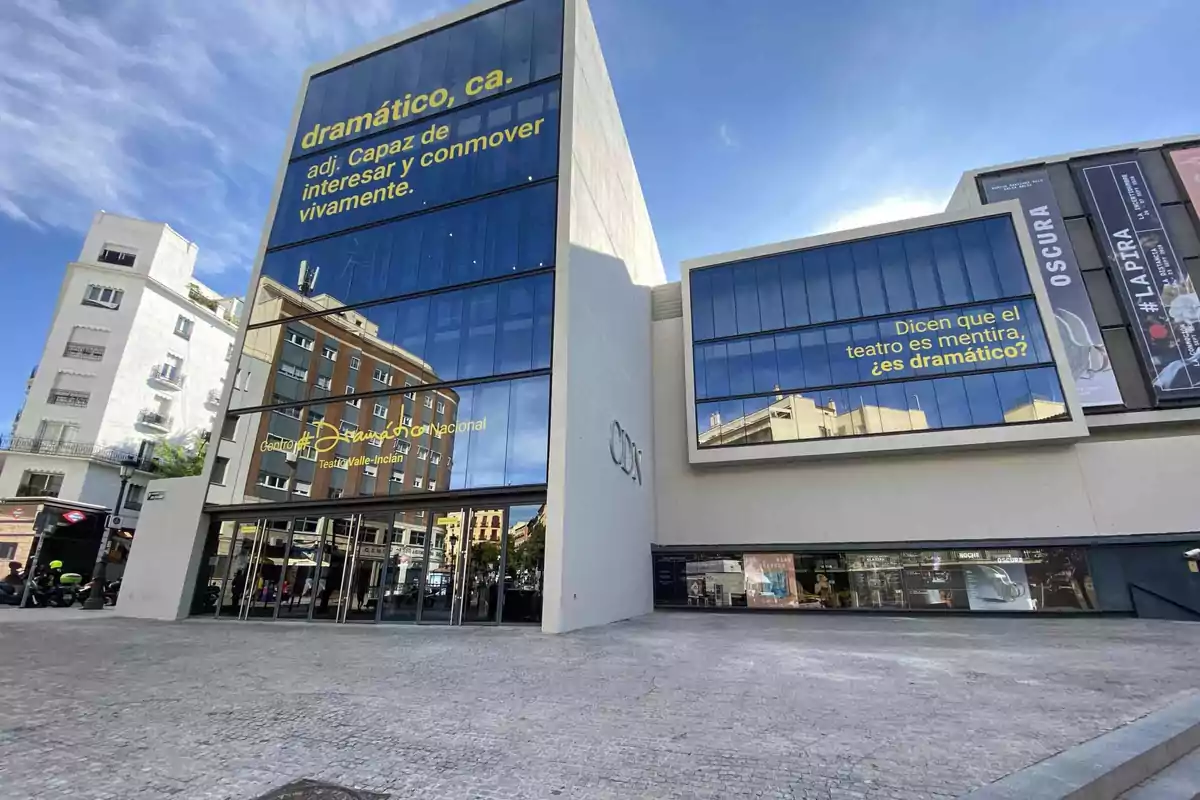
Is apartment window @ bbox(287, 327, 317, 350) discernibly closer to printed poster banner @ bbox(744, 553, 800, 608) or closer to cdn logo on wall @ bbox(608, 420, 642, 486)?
cdn logo on wall @ bbox(608, 420, 642, 486)

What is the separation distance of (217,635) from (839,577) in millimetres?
18284

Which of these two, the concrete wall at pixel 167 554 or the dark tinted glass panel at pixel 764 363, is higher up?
the dark tinted glass panel at pixel 764 363

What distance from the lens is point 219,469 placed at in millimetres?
16562

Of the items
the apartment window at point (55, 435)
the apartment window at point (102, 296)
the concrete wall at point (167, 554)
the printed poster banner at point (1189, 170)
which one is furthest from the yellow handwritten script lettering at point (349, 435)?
the printed poster banner at point (1189, 170)

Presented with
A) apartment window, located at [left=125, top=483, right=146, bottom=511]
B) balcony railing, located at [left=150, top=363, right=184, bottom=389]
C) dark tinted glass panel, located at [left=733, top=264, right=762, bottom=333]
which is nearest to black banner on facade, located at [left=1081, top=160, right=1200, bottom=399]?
dark tinted glass panel, located at [left=733, top=264, right=762, bottom=333]

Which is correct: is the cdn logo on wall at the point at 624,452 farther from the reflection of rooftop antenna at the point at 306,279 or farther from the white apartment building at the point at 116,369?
the white apartment building at the point at 116,369

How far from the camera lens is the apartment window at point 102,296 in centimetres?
3253

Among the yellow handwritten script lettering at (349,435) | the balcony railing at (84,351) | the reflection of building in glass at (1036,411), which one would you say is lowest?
the yellow handwritten script lettering at (349,435)

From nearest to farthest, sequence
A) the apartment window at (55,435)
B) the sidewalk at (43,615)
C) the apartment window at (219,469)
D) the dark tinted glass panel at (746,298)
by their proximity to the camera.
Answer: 1. the sidewalk at (43,615)
2. the apartment window at (219,469)
3. the dark tinted glass panel at (746,298)
4. the apartment window at (55,435)

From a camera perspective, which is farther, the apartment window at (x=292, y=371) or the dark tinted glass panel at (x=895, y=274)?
the dark tinted glass panel at (x=895, y=274)

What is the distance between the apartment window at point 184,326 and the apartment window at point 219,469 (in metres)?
25.6

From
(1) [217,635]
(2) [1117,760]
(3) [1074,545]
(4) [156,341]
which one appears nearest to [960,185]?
(3) [1074,545]

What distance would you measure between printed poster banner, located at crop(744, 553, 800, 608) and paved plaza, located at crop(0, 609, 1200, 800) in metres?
9.18

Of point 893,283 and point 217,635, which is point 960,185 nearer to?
point 893,283
